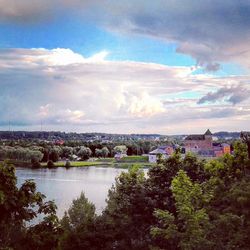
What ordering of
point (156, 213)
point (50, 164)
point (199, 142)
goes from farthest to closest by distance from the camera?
point (199, 142), point (50, 164), point (156, 213)

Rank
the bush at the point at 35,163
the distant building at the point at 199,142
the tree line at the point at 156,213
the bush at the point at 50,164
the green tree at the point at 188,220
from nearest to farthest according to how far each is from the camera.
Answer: the green tree at the point at 188,220
the tree line at the point at 156,213
the bush at the point at 35,163
the bush at the point at 50,164
the distant building at the point at 199,142

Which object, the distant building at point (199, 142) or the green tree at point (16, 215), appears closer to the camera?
the green tree at point (16, 215)

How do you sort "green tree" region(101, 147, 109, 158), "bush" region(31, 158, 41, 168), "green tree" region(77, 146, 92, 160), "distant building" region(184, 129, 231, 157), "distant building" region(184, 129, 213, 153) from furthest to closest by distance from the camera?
1. "green tree" region(101, 147, 109, 158)
2. "green tree" region(77, 146, 92, 160)
3. "distant building" region(184, 129, 213, 153)
4. "distant building" region(184, 129, 231, 157)
5. "bush" region(31, 158, 41, 168)

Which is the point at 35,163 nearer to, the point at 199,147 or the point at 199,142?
the point at 199,147

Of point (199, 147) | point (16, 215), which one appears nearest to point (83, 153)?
point (199, 147)

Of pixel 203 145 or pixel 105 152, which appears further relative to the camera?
pixel 105 152

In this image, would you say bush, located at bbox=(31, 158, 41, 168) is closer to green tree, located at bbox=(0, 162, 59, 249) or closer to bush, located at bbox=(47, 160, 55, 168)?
bush, located at bbox=(47, 160, 55, 168)

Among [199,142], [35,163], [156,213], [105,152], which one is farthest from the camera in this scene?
[105,152]

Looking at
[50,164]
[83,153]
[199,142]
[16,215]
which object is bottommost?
[50,164]

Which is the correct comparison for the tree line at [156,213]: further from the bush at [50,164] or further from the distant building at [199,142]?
the distant building at [199,142]

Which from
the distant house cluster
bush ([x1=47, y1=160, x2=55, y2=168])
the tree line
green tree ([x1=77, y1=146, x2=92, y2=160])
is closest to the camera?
the tree line

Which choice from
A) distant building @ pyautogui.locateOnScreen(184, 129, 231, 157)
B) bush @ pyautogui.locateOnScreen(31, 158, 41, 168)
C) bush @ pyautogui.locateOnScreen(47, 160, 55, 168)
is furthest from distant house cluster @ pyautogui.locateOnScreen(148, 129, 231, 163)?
bush @ pyautogui.locateOnScreen(31, 158, 41, 168)

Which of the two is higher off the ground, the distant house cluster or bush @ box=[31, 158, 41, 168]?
the distant house cluster

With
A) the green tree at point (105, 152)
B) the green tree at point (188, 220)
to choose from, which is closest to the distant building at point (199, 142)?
the green tree at point (105, 152)
